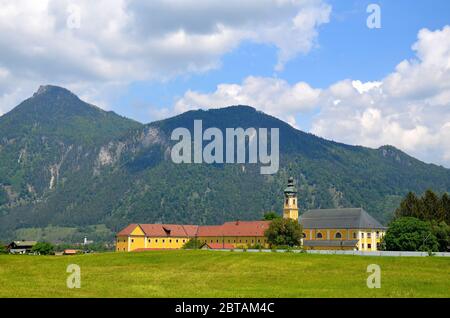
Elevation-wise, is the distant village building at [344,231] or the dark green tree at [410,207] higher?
the dark green tree at [410,207]

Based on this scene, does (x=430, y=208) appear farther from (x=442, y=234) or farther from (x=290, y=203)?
(x=290, y=203)

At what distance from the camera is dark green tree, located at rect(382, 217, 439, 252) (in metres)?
116

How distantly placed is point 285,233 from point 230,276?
8038cm

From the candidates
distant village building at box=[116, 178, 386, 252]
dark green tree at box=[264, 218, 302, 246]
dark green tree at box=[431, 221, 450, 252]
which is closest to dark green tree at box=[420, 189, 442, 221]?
dark green tree at box=[431, 221, 450, 252]

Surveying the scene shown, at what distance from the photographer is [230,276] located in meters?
63.2

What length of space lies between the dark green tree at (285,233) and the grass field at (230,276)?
48.9 metres

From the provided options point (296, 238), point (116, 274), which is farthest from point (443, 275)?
point (296, 238)

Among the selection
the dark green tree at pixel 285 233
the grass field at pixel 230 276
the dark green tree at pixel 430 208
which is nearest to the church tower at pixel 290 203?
the dark green tree at pixel 285 233

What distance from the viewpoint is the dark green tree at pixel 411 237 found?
116 metres

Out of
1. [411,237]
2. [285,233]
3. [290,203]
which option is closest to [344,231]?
[290,203]

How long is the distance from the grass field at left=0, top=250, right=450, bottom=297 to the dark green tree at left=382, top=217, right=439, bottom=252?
1429 inches

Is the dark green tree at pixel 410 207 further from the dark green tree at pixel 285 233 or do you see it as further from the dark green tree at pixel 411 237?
the dark green tree at pixel 285 233
